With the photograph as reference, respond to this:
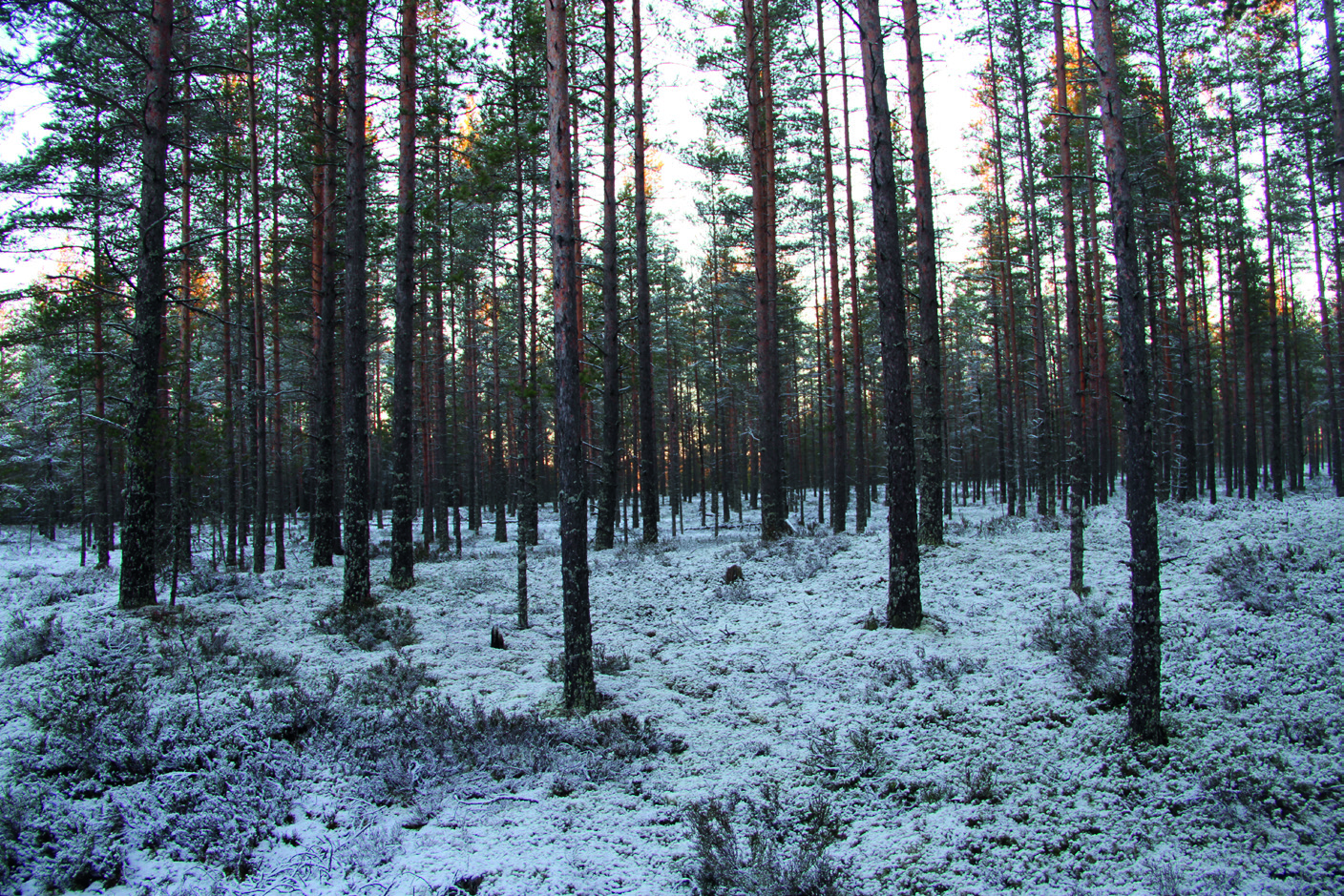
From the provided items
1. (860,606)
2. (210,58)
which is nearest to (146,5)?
(210,58)

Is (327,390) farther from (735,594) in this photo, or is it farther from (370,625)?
(735,594)

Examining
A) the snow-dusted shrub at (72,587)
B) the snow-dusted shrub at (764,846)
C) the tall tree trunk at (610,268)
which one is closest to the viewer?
the snow-dusted shrub at (764,846)

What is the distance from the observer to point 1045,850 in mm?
3953

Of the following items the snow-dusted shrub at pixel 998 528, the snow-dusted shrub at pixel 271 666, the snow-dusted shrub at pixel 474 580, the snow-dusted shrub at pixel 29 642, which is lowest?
the snow-dusted shrub at pixel 474 580

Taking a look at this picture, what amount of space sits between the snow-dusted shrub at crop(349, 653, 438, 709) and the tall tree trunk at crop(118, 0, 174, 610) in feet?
15.7

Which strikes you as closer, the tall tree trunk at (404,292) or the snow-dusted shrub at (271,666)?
the snow-dusted shrub at (271,666)

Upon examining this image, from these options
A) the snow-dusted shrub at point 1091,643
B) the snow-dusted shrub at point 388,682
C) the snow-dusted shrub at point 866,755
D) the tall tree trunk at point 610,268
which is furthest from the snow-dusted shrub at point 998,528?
the snow-dusted shrub at point 388,682

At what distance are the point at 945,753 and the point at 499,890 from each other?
12.6 feet

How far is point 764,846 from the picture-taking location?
3951mm

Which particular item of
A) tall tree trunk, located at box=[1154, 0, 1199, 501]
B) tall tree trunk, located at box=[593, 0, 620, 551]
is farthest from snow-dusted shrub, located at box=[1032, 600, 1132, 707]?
tall tree trunk, located at box=[1154, 0, 1199, 501]

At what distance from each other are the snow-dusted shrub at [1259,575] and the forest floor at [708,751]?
0.05m

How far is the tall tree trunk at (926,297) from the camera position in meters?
10.1

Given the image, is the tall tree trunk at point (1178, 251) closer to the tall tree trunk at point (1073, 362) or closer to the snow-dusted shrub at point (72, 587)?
the tall tree trunk at point (1073, 362)

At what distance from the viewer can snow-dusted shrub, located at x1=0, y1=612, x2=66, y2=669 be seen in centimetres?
657
